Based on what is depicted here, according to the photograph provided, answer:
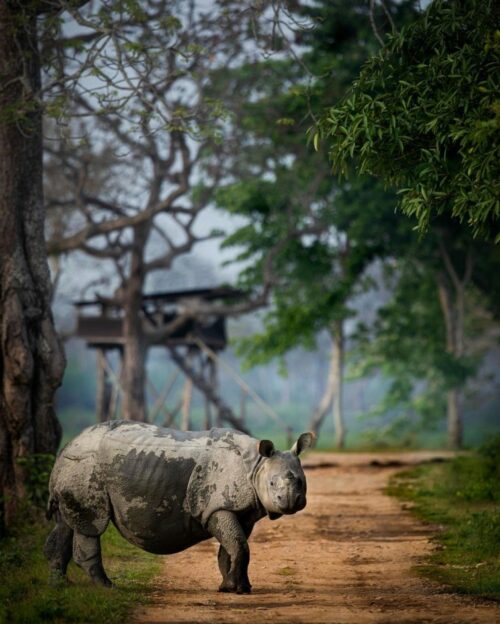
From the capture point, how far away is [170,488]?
8.66m

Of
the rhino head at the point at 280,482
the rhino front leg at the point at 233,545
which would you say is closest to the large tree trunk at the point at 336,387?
the rhino front leg at the point at 233,545

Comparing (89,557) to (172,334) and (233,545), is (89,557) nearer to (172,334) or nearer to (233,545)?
(233,545)

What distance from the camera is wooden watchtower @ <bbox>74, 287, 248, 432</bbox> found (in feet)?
101

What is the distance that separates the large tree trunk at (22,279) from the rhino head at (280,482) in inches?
211

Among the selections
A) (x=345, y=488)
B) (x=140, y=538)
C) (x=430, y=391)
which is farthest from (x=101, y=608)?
(x=430, y=391)

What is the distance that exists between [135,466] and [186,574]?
2.05 m

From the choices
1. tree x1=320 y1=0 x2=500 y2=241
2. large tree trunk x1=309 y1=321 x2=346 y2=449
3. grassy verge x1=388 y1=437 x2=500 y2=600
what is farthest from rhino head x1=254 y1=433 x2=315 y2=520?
large tree trunk x1=309 y1=321 x2=346 y2=449

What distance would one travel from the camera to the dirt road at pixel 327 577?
7801mm

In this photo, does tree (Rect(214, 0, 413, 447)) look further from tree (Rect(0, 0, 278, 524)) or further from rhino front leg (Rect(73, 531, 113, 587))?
rhino front leg (Rect(73, 531, 113, 587))

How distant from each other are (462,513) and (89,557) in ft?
22.1

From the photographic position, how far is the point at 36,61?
14.0m

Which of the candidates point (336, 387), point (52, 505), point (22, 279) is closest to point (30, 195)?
point (22, 279)

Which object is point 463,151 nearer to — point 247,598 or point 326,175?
point 247,598

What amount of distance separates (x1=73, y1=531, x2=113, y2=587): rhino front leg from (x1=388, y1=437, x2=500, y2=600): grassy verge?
336cm
